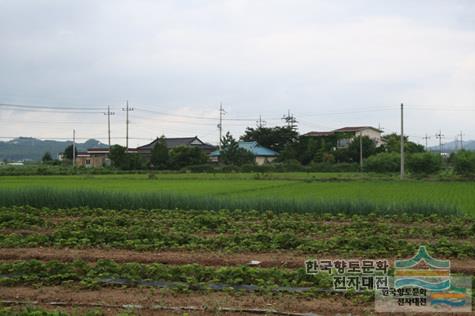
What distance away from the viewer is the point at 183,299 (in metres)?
6.32

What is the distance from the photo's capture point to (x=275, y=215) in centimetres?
1521

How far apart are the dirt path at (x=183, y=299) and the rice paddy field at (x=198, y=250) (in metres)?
0.01

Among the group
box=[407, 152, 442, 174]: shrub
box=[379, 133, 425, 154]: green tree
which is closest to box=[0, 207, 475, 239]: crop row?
box=[407, 152, 442, 174]: shrub

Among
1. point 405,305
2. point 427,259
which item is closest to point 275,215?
point 427,259

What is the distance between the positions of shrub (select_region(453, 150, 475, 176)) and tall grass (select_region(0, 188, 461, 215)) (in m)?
29.0

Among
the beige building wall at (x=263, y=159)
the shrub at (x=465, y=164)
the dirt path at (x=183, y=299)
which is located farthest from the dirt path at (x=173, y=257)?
the beige building wall at (x=263, y=159)

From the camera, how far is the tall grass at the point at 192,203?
1558 cm

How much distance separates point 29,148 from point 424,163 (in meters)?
122

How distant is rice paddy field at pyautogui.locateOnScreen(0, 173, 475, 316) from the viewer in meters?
6.23

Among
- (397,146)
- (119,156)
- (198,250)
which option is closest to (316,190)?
(198,250)

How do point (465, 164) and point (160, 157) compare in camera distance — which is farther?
point (160, 157)

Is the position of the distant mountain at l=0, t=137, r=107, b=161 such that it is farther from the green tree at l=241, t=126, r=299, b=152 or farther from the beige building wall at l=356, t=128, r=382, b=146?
the beige building wall at l=356, t=128, r=382, b=146

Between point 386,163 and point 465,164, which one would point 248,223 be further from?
point 386,163

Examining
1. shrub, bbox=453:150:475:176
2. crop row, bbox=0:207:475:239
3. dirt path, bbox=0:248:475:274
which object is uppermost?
shrub, bbox=453:150:475:176
